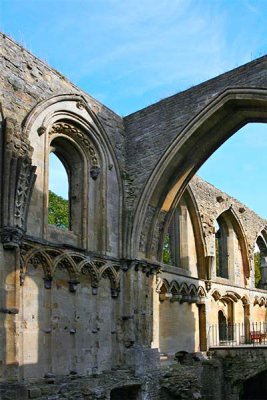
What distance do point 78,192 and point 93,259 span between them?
4.44ft

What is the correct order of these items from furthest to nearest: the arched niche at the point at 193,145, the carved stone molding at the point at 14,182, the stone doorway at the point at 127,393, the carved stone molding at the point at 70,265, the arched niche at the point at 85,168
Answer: the arched niche at the point at 193,145 → the stone doorway at the point at 127,393 → the arched niche at the point at 85,168 → the carved stone molding at the point at 70,265 → the carved stone molding at the point at 14,182

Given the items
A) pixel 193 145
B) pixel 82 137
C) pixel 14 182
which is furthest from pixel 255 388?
pixel 14 182

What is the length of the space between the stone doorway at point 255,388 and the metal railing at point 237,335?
1139 millimetres

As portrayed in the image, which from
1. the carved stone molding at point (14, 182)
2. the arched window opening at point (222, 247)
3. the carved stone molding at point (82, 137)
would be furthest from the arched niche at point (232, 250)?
the carved stone molding at point (14, 182)

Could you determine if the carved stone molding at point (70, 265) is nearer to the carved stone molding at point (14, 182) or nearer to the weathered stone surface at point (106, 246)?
the weathered stone surface at point (106, 246)

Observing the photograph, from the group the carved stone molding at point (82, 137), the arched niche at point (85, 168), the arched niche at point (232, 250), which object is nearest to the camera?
the arched niche at point (85, 168)

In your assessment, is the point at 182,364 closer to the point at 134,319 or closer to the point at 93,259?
the point at 134,319

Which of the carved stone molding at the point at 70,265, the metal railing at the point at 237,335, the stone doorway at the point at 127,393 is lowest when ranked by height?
the stone doorway at the point at 127,393

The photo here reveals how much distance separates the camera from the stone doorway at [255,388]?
16.4 metres

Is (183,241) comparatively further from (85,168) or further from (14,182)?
(14,182)

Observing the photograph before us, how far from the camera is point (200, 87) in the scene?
11.5m

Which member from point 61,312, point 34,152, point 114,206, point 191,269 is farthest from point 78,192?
point 191,269

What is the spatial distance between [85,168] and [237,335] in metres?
8.08

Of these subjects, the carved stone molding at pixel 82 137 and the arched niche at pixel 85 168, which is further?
the carved stone molding at pixel 82 137
